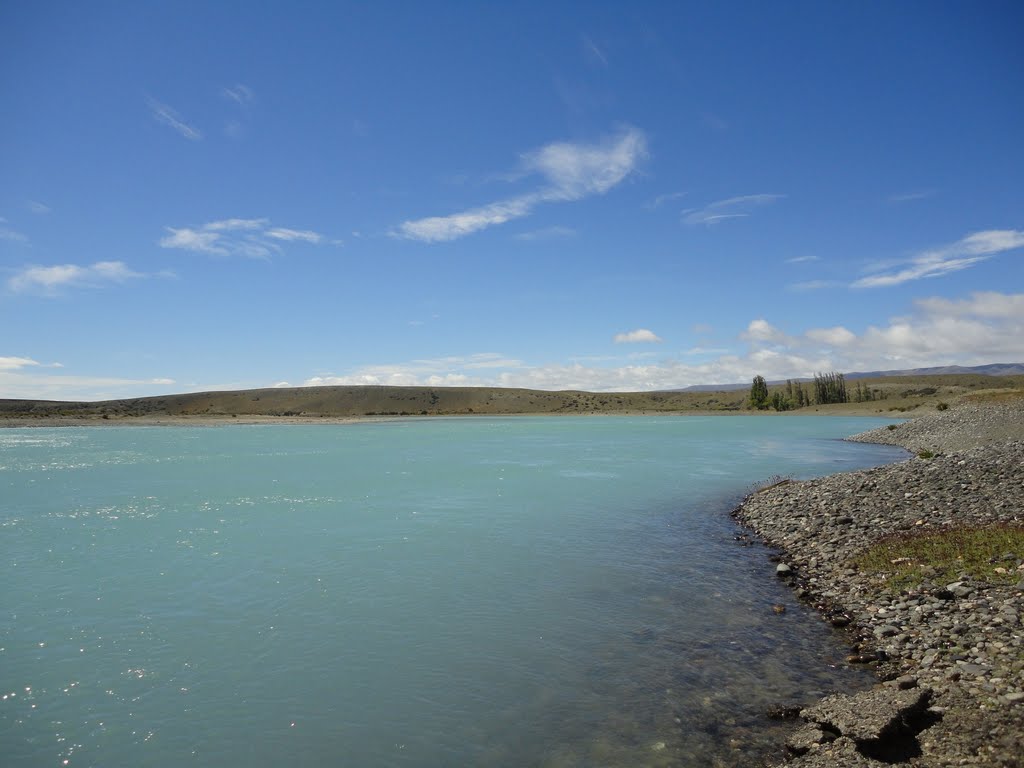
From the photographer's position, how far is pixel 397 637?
10664 mm

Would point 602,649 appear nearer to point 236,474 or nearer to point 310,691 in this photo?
point 310,691

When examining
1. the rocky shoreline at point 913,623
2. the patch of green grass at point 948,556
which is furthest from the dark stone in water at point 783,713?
the patch of green grass at point 948,556

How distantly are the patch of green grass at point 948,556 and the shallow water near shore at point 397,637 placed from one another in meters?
2.27

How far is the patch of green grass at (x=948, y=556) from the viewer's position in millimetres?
10664

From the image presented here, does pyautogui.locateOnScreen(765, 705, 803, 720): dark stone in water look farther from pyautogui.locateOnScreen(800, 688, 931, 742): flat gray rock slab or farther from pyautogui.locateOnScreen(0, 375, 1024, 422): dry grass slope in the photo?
pyautogui.locateOnScreen(0, 375, 1024, 422): dry grass slope

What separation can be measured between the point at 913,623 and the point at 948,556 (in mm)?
3287

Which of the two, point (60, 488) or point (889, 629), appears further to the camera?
point (60, 488)

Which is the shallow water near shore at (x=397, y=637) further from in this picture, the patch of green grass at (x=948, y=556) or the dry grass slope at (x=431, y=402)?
the dry grass slope at (x=431, y=402)

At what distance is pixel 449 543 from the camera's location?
57.6 feet

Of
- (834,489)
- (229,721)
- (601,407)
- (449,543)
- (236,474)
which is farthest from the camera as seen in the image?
(601,407)

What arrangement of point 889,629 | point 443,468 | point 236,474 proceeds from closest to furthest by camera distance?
point 889,629
point 236,474
point 443,468

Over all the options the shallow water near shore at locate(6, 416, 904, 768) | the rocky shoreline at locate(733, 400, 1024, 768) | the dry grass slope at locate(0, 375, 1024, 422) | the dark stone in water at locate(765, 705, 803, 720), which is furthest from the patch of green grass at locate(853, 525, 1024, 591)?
the dry grass slope at locate(0, 375, 1024, 422)

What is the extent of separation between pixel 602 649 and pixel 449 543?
844cm

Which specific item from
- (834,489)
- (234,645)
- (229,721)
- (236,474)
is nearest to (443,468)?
(236,474)
